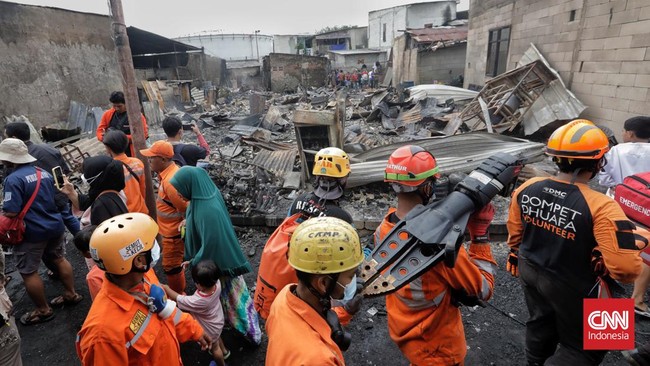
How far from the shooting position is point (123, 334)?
152 centimetres

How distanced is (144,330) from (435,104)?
11595 millimetres

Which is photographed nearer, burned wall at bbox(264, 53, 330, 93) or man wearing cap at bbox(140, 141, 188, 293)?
man wearing cap at bbox(140, 141, 188, 293)

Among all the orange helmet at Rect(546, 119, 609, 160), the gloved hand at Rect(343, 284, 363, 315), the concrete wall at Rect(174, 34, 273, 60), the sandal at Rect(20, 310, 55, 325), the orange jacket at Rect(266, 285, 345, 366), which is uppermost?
the concrete wall at Rect(174, 34, 273, 60)

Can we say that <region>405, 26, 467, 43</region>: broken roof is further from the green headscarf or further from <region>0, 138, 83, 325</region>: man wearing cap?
<region>0, 138, 83, 325</region>: man wearing cap

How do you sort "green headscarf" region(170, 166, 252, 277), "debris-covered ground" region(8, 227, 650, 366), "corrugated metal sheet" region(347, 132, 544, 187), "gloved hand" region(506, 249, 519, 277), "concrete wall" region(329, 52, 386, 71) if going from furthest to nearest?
"concrete wall" region(329, 52, 386, 71) < "corrugated metal sheet" region(347, 132, 544, 187) < "debris-covered ground" region(8, 227, 650, 366) < "green headscarf" region(170, 166, 252, 277) < "gloved hand" region(506, 249, 519, 277)

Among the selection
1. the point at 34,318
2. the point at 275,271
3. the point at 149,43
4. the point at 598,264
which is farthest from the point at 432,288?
the point at 149,43

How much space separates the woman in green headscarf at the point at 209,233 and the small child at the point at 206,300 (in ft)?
0.44

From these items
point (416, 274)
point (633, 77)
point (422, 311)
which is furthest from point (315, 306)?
point (633, 77)

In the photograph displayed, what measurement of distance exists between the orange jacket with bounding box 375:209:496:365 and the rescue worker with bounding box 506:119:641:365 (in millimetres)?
591

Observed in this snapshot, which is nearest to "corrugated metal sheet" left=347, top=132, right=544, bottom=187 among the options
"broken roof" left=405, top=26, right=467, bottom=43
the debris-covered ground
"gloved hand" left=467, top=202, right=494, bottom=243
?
the debris-covered ground

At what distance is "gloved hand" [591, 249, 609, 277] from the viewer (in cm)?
189

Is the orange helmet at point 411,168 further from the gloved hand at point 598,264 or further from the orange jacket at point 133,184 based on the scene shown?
the orange jacket at point 133,184

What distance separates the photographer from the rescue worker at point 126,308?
1487 millimetres

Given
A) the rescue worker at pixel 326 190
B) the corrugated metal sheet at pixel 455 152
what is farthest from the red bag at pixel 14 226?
the corrugated metal sheet at pixel 455 152
